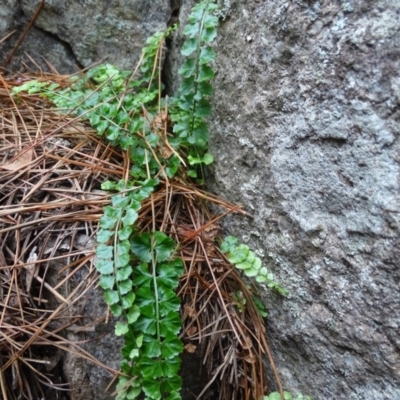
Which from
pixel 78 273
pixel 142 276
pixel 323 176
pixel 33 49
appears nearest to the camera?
pixel 323 176

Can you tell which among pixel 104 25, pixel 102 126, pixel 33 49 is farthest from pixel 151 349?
pixel 33 49

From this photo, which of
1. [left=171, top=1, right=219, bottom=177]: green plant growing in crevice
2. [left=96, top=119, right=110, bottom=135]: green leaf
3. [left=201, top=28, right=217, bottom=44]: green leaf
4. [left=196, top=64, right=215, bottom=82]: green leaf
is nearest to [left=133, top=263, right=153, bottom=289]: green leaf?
[left=171, top=1, right=219, bottom=177]: green plant growing in crevice

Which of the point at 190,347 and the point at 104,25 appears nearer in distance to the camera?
the point at 190,347

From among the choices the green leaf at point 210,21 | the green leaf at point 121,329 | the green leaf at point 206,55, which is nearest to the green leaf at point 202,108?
the green leaf at point 206,55

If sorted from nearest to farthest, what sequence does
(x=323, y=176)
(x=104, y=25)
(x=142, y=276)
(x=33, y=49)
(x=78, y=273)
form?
(x=323, y=176) < (x=142, y=276) < (x=78, y=273) < (x=104, y=25) < (x=33, y=49)

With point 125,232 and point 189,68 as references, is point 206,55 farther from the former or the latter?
point 125,232

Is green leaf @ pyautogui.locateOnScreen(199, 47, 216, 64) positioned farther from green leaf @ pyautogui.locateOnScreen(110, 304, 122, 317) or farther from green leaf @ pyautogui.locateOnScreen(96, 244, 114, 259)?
green leaf @ pyautogui.locateOnScreen(110, 304, 122, 317)

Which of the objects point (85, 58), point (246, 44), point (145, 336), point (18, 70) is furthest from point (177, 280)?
point (18, 70)

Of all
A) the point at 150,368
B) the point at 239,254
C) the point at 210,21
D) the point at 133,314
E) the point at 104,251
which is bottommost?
the point at 150,368
